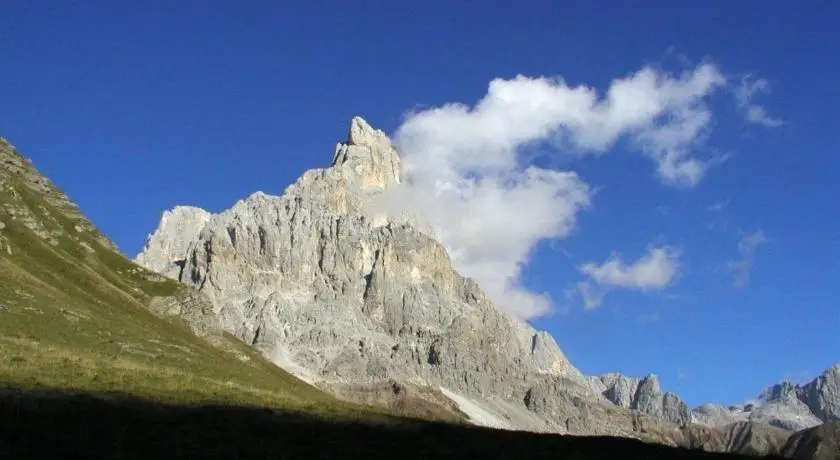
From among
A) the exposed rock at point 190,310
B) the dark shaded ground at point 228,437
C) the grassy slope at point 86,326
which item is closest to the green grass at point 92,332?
the grassy slope at point 86,326

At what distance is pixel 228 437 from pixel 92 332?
39.8m

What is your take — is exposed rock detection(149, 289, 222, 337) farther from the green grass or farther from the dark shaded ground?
the dark shaded ground

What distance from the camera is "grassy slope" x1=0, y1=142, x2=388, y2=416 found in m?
36.6

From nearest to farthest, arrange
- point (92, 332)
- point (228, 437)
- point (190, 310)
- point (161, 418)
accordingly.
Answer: point (228, 437) → point (161, 418) → point (92, 332) → point (190, 310)

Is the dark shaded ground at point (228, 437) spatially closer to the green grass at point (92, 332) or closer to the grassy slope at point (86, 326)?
the green grass at point (92, 332)

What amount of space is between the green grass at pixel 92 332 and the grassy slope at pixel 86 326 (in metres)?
0.11

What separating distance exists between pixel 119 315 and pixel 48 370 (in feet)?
155

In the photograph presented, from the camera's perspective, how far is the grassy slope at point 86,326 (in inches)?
1442

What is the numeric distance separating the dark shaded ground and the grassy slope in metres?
3.24

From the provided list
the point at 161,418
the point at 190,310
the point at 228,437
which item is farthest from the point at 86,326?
the point at 190,310

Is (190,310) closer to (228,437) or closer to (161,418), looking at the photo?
(161,418)

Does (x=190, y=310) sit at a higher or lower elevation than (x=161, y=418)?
higher

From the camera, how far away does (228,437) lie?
28031 millimetres

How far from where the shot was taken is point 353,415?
3788cm
